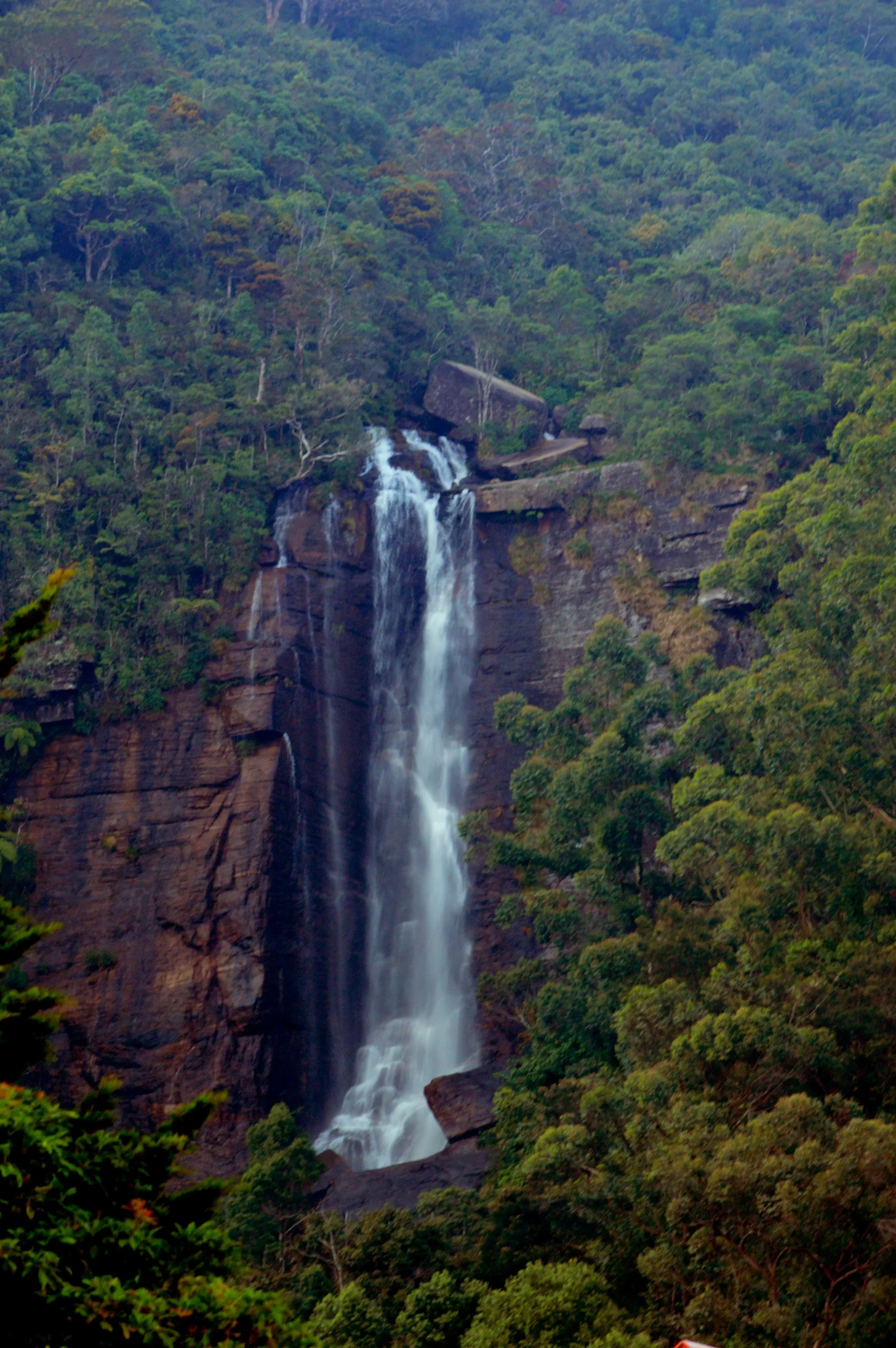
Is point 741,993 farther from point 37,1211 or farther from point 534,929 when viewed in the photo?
point 37,1211

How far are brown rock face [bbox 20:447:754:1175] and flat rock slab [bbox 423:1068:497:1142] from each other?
7 centimetres

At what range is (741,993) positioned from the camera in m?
15.9

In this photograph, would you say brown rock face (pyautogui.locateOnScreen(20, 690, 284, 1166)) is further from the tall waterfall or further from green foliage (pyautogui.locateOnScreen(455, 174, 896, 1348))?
green foliage (pyautogui.locateOnScreen(455, 174, 896, 1348))

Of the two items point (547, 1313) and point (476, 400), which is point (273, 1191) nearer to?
point (547, 1313)

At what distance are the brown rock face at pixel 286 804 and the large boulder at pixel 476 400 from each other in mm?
4594

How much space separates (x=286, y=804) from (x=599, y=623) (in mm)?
7969

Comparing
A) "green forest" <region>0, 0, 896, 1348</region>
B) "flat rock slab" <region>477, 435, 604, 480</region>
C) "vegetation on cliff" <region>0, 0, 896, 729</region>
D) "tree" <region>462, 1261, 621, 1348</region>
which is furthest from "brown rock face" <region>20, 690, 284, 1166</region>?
"tree" <region>462, 1261, 621, 1348</region>

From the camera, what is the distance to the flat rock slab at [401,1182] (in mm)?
19453

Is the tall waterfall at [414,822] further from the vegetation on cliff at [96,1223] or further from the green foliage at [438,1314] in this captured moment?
the vegetation on cliff at [96,1223]

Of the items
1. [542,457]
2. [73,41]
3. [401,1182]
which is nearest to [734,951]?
[401,1182]

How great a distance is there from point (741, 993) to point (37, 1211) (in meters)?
11.1

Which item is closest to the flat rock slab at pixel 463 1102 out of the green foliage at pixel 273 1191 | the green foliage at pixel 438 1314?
the green foliage at pixel 273 1191

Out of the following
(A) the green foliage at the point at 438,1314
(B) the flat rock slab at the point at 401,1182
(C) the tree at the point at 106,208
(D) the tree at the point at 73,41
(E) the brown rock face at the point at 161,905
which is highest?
(D) the tree at the point at 73,41

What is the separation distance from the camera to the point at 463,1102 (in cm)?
2192
